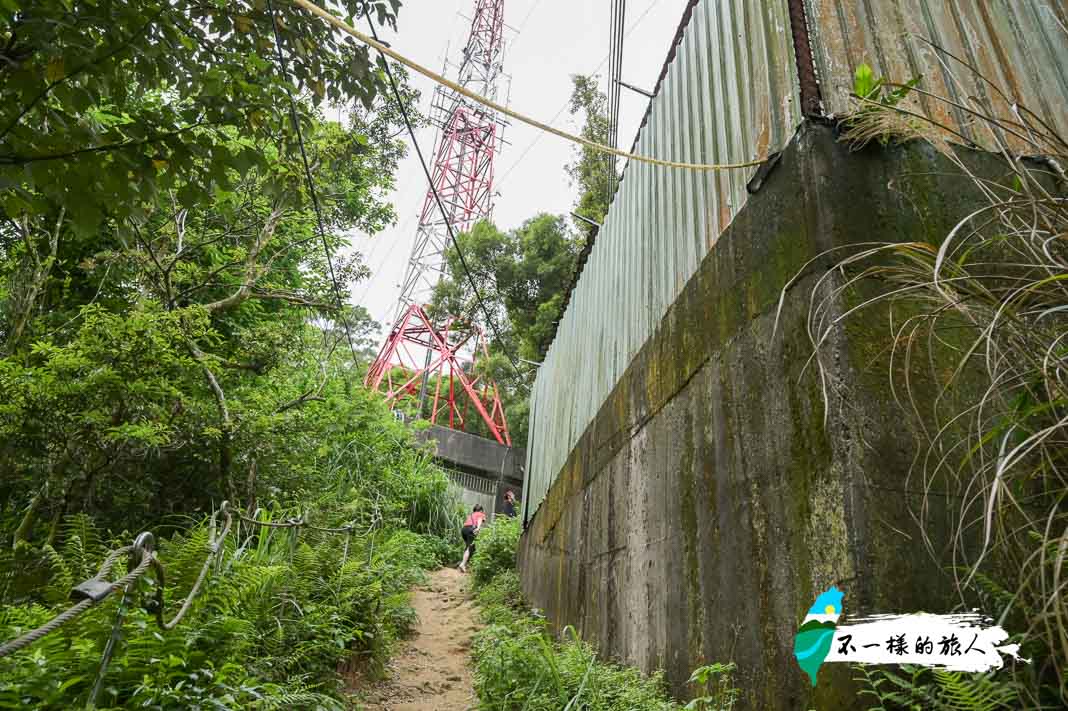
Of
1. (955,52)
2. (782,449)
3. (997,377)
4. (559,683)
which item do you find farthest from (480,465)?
(997,377)

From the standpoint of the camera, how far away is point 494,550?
9.73 m

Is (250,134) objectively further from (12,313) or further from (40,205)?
(12,313)

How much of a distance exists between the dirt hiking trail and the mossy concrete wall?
1734 mm

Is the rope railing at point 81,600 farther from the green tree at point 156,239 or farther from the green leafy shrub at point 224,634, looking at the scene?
the green tree at point 156,239

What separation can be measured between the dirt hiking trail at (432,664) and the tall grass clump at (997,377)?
134 inches

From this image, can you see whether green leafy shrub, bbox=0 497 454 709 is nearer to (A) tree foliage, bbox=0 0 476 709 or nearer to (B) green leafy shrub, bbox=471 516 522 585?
(A) tree foliage, bbox=0 0 476 709

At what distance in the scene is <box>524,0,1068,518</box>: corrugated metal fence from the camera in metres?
2.77

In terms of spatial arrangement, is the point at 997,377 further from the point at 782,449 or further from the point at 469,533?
the point at 469,533

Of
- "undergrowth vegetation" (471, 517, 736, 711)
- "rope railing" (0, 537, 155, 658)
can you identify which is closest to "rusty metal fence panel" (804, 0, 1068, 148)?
"undergrowth vegetation" (471, 517, 736, 711)

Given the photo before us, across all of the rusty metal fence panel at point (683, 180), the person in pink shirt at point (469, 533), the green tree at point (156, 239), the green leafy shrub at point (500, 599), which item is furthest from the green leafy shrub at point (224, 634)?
the person in pink shirt at point (469, 533)

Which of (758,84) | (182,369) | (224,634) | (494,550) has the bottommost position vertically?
(224,634)

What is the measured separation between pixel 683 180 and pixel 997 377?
2.66 meters

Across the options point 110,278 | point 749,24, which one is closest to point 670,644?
point 749,24

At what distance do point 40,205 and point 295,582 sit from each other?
3062 mm
